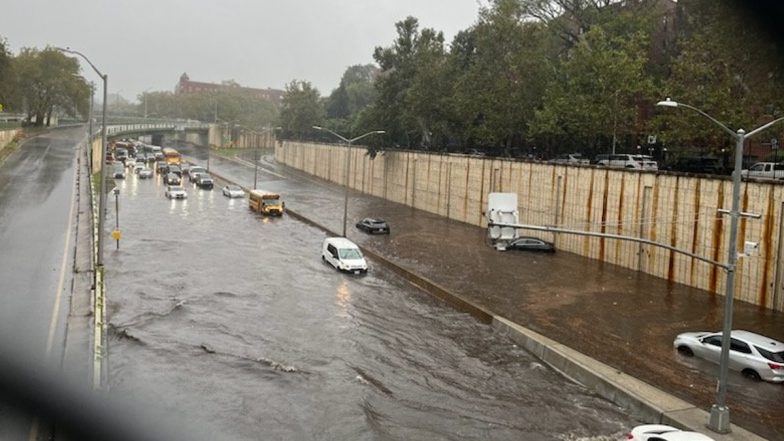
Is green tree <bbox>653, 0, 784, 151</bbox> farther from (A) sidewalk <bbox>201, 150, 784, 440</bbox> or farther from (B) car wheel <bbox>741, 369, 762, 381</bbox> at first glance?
(B) car wheel <bbox>741, 369, 762, 381</bbox>

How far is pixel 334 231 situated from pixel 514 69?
64.2 ft

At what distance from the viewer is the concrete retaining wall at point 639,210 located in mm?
30036

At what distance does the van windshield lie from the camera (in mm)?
35531

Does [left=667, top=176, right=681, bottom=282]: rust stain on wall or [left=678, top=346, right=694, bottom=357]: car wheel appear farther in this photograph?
[left=667, top=176, right=681, bottom=282]: rust stain on wall

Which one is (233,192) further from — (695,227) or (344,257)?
(695,227)

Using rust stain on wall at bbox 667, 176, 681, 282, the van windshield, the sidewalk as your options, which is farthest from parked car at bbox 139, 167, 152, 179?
rust stain on wall at bbox 667, 176, 681, 282

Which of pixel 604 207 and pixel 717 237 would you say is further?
pixel 604 207

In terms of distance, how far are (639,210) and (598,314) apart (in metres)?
11.9

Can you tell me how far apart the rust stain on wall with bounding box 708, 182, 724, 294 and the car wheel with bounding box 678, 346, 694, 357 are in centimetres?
1074

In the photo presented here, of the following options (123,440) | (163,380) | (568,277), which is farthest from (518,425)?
(568,277)

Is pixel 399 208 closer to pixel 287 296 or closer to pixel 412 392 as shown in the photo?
pixel 287 296

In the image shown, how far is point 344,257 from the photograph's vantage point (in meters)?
35.5

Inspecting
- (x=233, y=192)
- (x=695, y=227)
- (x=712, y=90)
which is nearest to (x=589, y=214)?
(x=695, y=227)

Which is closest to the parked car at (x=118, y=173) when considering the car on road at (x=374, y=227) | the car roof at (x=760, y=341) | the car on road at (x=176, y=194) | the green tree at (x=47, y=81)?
the car on road at (x=176, y=194)
